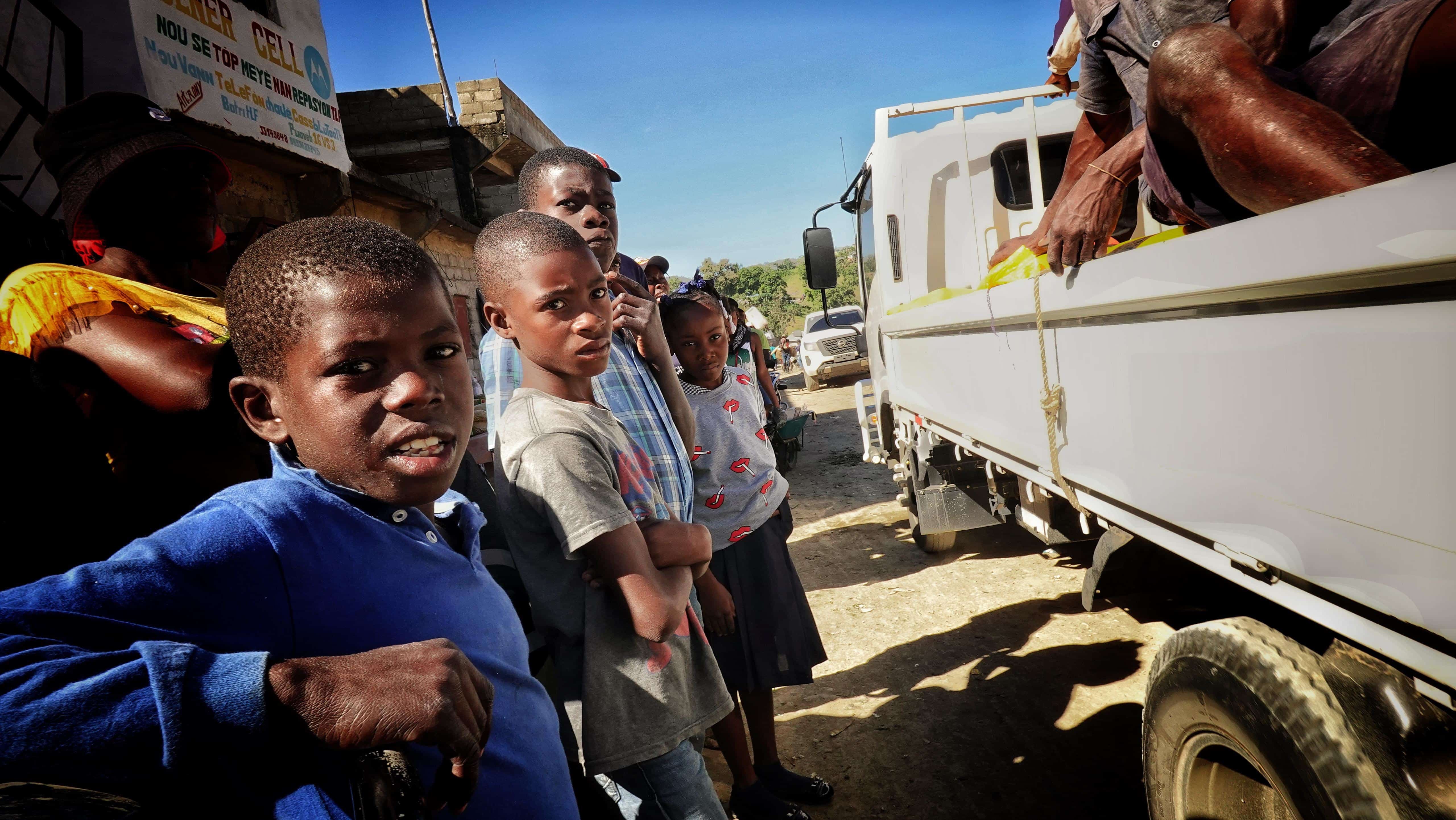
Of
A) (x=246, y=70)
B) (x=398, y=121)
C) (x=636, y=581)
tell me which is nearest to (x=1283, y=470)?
(x=636, y=581)

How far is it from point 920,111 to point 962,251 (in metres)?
0.84

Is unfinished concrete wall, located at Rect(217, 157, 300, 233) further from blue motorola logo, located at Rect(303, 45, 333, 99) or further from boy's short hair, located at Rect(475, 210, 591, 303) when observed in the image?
boy's short hair, located at Rect(475, 210, 591, 303)

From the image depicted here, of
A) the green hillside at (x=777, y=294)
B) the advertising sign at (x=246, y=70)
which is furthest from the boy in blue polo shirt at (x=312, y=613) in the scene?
the green hillside at (x=777, y=294)

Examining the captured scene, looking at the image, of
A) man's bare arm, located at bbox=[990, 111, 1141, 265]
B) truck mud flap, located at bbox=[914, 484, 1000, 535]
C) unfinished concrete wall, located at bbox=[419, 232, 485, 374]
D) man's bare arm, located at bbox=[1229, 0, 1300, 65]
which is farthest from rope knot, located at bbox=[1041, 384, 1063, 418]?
unfinished concrete wall, located at bbox=[419, 232, 485, 374]

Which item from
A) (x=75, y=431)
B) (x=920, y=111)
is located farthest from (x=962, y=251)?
(x=75, y=431)

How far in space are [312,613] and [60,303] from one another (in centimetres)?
96

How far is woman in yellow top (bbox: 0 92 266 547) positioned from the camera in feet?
3.99

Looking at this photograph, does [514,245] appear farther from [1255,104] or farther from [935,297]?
[935,297]

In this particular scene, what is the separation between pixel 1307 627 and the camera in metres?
1.18

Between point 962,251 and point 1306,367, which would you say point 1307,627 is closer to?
point 1306,367

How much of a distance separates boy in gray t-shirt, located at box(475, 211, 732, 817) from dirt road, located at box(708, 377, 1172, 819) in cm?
124

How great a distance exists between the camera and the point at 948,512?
3971mm

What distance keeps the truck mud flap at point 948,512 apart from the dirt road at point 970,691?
1.15ft

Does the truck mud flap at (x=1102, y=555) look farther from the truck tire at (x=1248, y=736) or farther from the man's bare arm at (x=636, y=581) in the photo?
the man's bare arm at (x=636, y=581)
